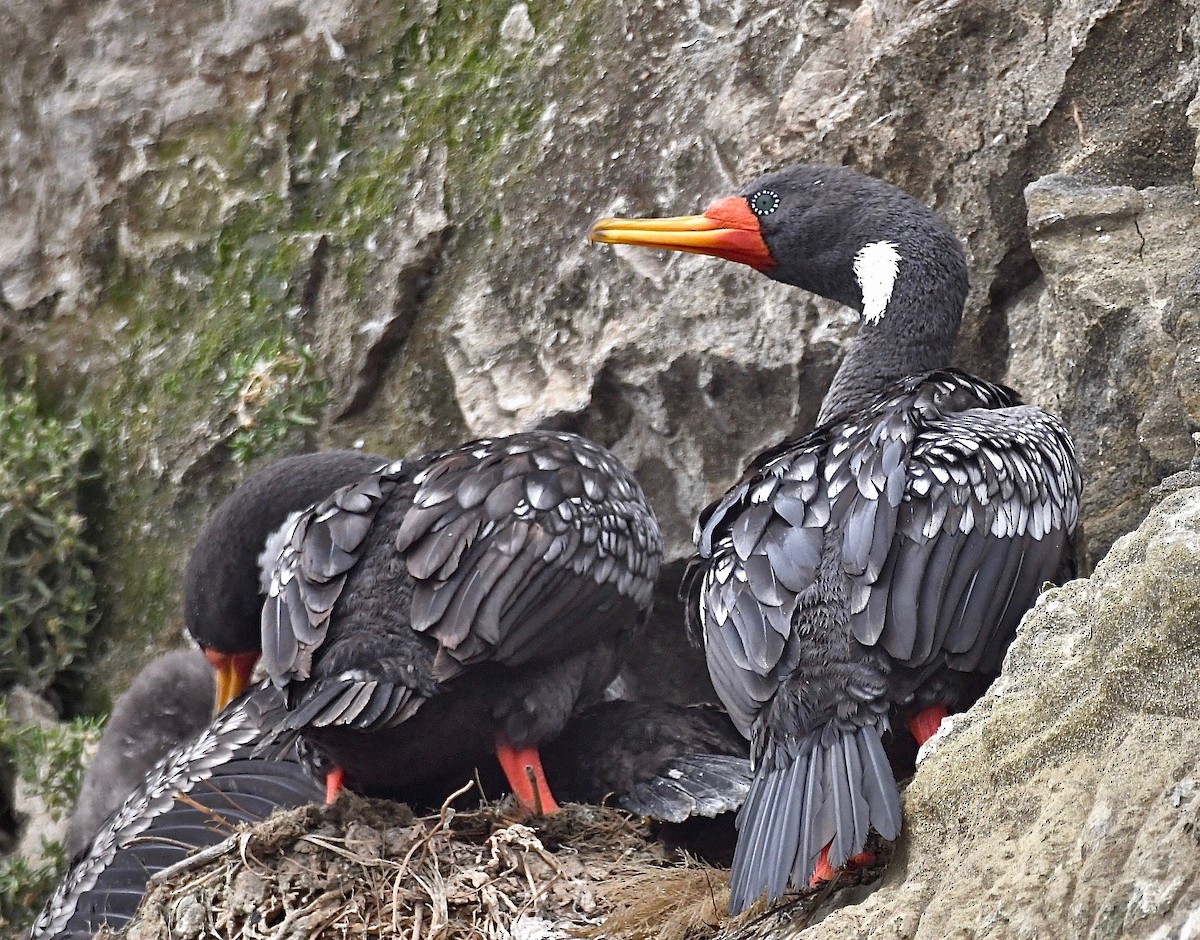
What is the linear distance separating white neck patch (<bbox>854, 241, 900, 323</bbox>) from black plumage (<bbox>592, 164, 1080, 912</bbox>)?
1.28 ft

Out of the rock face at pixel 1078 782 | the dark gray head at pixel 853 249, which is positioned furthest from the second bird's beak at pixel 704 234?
the rock face at pixel 1078 782

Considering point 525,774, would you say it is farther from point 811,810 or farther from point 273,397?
point 273,397

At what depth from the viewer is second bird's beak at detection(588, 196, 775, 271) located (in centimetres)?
502

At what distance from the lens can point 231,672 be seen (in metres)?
5.57

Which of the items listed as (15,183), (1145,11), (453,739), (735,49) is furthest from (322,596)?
(15,183)

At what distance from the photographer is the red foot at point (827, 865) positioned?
→ 3.36 metres

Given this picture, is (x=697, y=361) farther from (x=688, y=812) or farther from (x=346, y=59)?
(x=346, y=59)

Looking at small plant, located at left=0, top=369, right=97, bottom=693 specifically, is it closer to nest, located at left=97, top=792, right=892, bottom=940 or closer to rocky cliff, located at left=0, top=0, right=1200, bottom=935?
rocky cliff, located at left=0, top=0, right=1200, bottom=935

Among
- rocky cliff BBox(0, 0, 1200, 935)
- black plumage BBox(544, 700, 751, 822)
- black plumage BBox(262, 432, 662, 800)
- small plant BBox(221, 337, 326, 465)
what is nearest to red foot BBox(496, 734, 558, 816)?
black plumage BBox(262, 432, 662, 800)

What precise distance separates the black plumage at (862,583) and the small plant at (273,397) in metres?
2.43

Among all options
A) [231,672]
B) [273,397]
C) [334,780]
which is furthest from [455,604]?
[273,397]

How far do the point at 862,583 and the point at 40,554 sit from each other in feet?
12.9

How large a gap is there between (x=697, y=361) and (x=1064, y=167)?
1315mm

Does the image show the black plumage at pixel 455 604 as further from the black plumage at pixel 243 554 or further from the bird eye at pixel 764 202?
the bird eye at pixel 764 202
